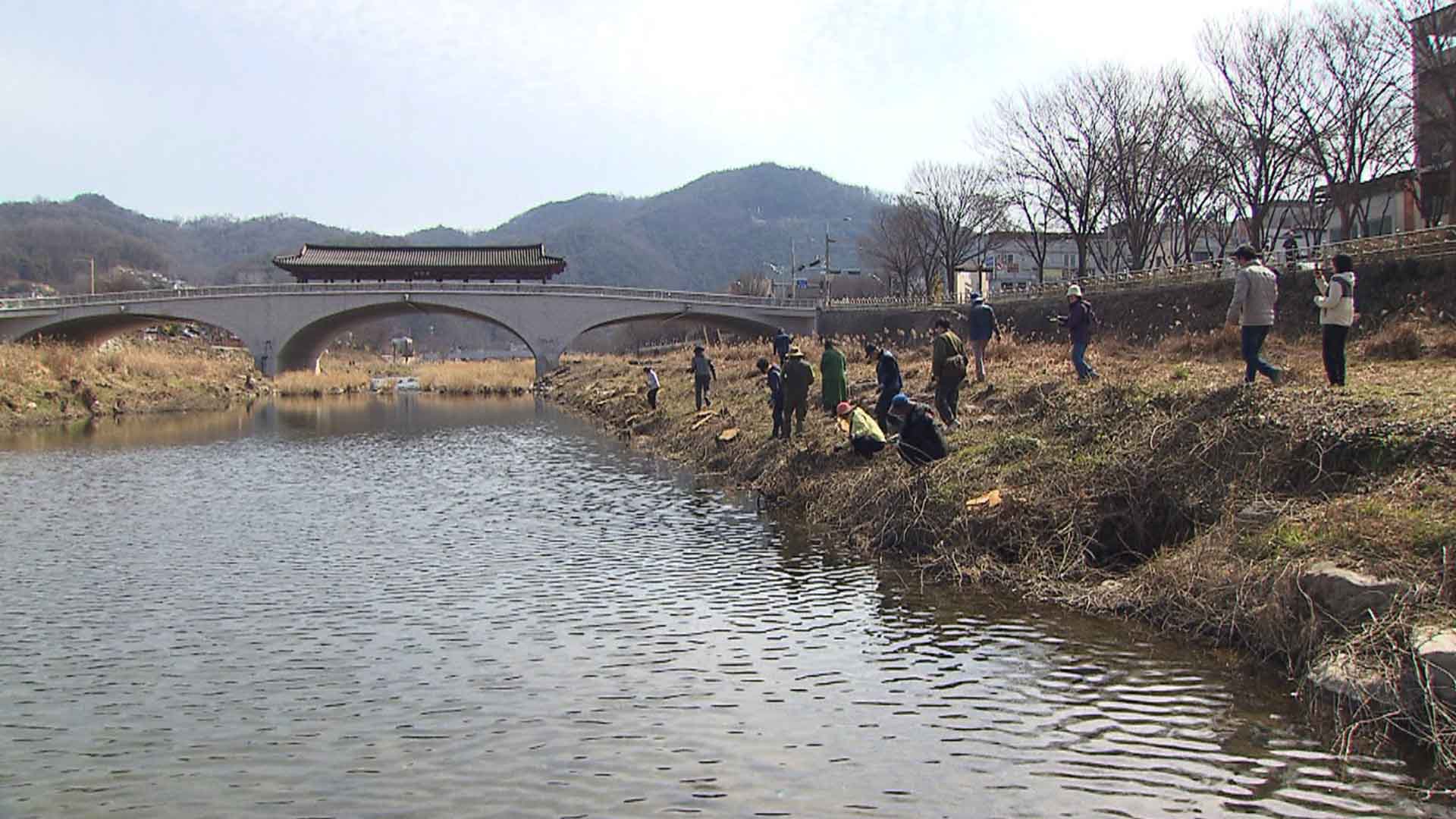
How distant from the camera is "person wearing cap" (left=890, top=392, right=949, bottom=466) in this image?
41.8 feet

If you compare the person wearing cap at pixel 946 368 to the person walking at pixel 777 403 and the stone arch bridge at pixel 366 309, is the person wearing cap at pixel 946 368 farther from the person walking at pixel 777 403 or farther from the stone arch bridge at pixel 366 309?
the stone arch bridge at pixel 366 309

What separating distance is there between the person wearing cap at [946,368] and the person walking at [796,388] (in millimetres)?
2625

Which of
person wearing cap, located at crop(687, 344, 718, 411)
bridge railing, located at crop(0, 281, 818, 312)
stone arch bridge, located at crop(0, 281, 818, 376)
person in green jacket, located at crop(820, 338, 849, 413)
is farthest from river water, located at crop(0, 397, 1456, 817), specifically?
stone arch bridge, located at crop(0, 281, 818, 376)

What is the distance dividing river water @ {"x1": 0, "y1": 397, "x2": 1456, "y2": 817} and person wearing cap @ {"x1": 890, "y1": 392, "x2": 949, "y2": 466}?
1.64 metres

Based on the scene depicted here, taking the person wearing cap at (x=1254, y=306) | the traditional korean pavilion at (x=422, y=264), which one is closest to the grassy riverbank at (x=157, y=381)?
the traditional korean pavilion at (x=422, y=264)

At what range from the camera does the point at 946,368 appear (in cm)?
1445

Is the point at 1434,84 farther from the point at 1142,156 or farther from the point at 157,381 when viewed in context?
the point at 157,381

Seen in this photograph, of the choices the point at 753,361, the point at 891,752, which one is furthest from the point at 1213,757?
the point at 753,361

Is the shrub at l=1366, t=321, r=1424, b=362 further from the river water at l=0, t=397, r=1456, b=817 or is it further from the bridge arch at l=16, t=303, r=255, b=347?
the bridge arch at l=16, t=303, r=255, b=347

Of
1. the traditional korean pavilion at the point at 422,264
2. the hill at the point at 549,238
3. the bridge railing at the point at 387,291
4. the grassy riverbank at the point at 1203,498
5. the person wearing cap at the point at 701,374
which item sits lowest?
the grassy riverbank at the point at 1203,498

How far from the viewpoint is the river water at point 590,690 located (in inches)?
227

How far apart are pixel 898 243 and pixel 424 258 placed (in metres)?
29.1

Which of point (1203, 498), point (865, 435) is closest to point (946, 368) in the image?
point (865, 435)

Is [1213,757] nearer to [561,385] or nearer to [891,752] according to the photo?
[891,752]
